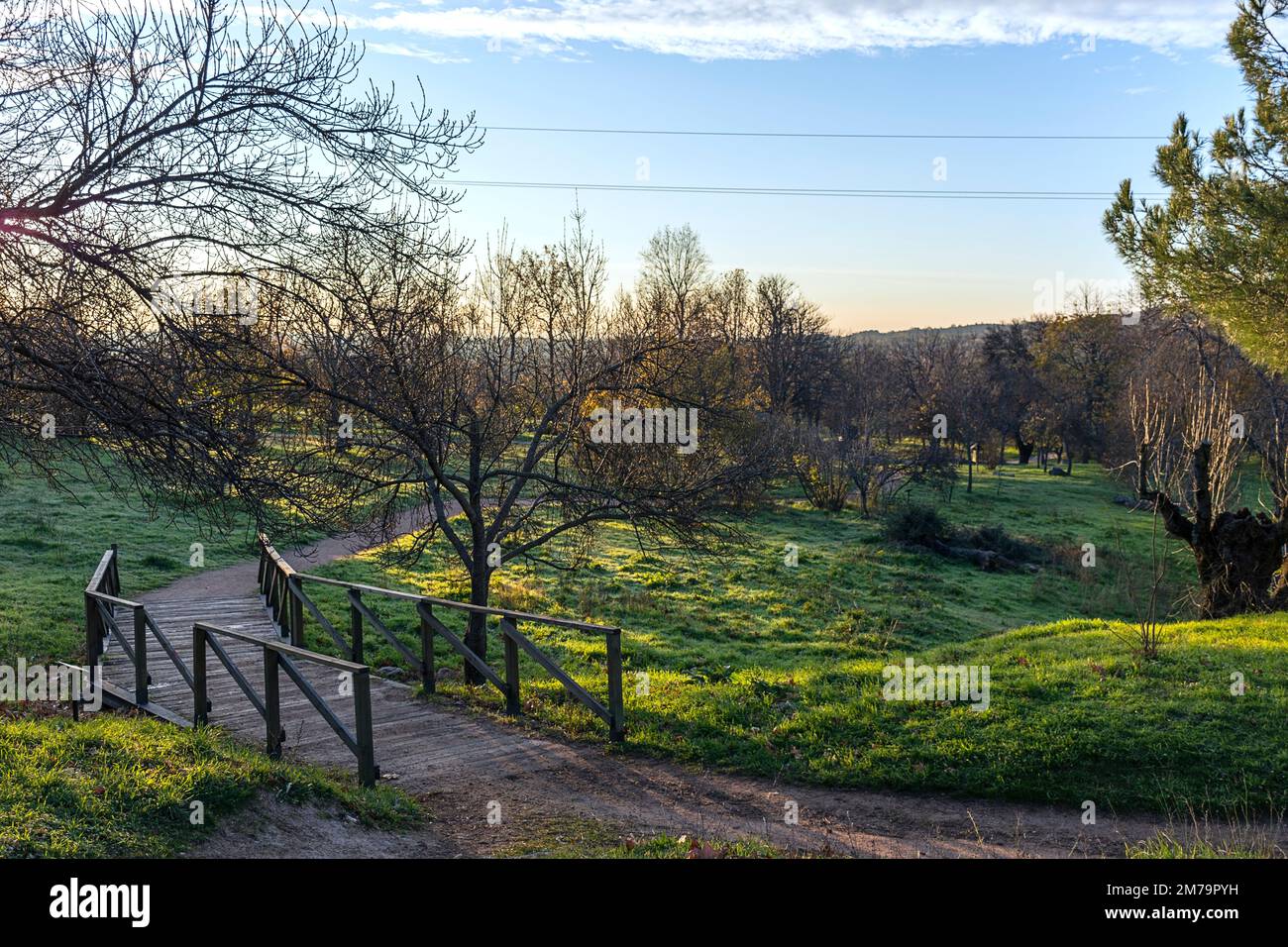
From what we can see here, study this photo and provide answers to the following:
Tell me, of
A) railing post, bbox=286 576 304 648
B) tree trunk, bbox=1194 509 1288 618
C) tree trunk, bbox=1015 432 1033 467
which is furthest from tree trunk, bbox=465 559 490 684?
tree trunk, bbox=1015 432 1033 467

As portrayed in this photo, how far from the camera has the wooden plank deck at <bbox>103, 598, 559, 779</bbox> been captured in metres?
8.40

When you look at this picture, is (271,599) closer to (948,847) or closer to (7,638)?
(7,638)

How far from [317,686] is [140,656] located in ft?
7.82

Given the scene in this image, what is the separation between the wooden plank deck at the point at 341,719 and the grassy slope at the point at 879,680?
73cm

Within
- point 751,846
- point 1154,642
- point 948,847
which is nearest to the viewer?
point 751,846

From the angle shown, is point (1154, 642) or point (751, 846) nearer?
point (751, 846)

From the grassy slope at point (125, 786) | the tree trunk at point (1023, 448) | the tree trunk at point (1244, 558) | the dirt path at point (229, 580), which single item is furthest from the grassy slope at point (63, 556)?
the tree trunk at point (1023, 448)

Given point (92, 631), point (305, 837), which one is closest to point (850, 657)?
point (92, 631)

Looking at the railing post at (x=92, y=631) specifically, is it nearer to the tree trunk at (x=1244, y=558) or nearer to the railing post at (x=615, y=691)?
the railing post at (x=615, y=691)

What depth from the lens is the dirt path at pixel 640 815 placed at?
6.24 m

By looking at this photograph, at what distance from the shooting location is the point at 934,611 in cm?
1988

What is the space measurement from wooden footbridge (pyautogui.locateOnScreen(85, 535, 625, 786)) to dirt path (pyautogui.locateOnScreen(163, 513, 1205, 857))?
0.81ft

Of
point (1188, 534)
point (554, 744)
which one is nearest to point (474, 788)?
point (554, 744)
